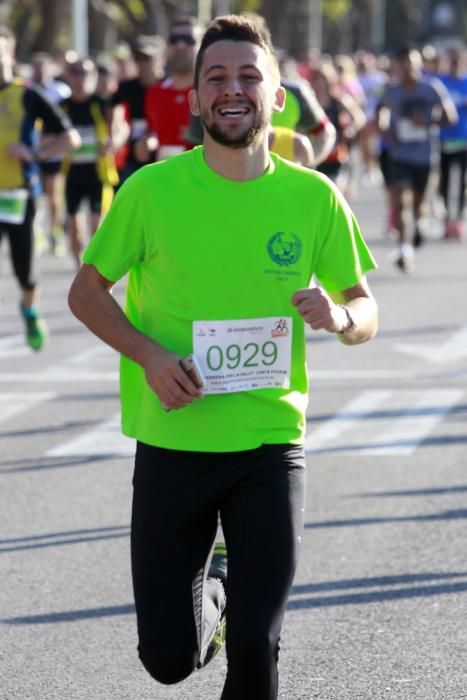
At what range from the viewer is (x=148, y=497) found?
4.49m

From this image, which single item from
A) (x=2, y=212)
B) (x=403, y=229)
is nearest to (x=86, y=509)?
(x=2, y=212)

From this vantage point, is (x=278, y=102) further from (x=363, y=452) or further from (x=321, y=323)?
(x=363, y=452)

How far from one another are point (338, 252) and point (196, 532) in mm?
791

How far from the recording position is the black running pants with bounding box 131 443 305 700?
438 centimetres

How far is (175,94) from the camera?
1184cm

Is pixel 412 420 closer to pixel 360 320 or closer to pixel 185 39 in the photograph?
pixel 185 39

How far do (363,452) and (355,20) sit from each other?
9086 centimetres

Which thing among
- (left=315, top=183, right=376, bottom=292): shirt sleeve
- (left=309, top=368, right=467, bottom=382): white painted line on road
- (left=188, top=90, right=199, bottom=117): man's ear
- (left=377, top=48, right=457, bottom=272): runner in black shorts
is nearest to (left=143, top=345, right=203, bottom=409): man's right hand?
(left=315, top=183, right=376, bottom=292): shirt sleeve

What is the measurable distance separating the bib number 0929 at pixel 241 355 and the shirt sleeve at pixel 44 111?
723cm

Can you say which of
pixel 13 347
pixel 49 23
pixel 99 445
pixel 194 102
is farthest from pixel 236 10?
pixel 194 102

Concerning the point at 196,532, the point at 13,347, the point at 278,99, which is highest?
the point at 278,99

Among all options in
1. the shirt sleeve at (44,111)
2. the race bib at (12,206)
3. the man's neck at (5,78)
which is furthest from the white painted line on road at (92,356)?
the man's neck at (5,78)

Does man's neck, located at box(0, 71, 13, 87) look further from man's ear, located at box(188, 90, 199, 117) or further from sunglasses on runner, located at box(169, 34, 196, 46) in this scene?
man's ear, located at box(188, 90, 199, 117)

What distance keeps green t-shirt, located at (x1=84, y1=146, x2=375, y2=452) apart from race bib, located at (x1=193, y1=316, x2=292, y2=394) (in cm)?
2
